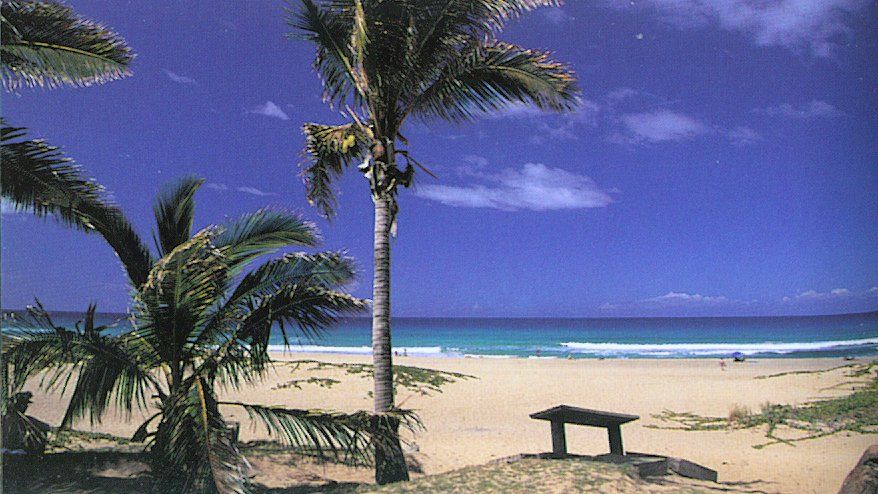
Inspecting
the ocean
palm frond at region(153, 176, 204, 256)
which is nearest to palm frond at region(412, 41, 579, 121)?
palm frond at region(153, 176, 204, 256)

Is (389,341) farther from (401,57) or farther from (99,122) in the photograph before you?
(99,122)

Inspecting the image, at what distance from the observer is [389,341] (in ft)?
14.6

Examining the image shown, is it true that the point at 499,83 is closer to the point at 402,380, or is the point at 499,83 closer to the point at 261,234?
the point at 261,234

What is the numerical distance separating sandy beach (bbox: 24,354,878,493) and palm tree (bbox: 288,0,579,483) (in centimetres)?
137

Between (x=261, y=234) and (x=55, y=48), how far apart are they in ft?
6.36

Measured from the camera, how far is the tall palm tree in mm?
4027

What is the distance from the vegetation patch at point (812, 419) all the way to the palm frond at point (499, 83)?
12.1ft

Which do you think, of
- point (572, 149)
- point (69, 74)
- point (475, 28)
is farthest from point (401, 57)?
point (572, 149)

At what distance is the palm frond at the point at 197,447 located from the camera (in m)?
3.34

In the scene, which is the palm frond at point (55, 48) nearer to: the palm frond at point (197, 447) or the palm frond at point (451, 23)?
the palm frond at point (451, 23)

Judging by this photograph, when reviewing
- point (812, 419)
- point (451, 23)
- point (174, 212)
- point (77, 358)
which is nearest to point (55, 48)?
point (174, 212)

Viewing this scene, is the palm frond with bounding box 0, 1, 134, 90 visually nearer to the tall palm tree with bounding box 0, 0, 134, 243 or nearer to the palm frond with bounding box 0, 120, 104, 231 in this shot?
the tall palm tree with bounding box 0, 0, 134, 243

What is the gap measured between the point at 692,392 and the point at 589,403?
227 cm

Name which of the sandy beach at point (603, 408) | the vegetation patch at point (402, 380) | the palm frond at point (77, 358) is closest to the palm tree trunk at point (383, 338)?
the sandy beach at point (603, 408)
